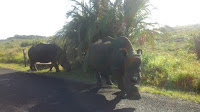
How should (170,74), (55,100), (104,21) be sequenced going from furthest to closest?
1. (104,21)
2. (170,74)
3. (55,100)

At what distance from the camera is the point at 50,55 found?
12852 mm

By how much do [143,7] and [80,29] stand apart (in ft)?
13.3

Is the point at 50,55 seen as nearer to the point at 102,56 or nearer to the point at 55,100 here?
the point at 102,56

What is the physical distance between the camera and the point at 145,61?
30.8 ft

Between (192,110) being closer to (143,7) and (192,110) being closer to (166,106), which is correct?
(166,106)

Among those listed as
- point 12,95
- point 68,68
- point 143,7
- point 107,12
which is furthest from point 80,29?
point 12,95

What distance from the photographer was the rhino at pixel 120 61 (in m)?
4.87

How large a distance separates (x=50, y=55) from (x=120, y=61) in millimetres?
8396

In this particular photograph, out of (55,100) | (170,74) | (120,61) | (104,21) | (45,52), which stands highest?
(104,21)

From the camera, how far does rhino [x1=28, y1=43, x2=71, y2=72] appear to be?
476 inches

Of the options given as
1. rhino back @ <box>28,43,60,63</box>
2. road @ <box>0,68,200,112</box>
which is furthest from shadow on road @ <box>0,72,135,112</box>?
rhino back @ <box>28,43,60,63</box>

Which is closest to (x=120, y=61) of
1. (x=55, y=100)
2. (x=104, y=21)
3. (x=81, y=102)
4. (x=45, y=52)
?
(x=81, y=102)

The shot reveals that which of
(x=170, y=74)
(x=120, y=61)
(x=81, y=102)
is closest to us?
(x=81, y=102)

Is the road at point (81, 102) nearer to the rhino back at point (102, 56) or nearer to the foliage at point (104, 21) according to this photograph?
the rhino back at point (102, 56)
